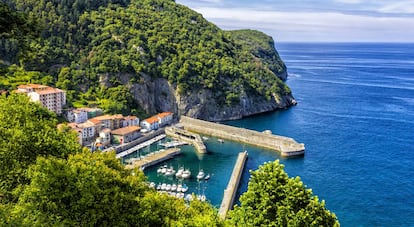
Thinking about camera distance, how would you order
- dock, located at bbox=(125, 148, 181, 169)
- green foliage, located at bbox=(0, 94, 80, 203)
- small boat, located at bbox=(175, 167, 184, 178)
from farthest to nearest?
dock, located at bbox=(125, 148, 181, 169), small boat, located at bbox=(175, 167, 184, 178), green foliage, located at bbox=(0, 94, 80, 203)

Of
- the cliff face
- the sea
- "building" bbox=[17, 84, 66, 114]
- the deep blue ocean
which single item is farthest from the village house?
the deep blue ocean

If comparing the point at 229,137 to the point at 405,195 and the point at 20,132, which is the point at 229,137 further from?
the point at 20,132

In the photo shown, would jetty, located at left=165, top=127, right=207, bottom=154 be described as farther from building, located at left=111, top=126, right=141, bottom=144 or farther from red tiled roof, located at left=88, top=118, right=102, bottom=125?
red tiled roof, located at left=88, top=118, right=102, bottom=125

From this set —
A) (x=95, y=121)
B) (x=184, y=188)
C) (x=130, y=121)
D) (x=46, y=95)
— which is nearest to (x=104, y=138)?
(x=95, y=121)

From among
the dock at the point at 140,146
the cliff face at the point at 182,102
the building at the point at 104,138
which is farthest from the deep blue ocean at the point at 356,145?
the building at the point at 104,138

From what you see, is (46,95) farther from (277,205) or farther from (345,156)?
(277,205)

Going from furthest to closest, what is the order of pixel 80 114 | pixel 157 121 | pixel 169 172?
pixel 157 121, pixel 80 114, pixel 169 172
